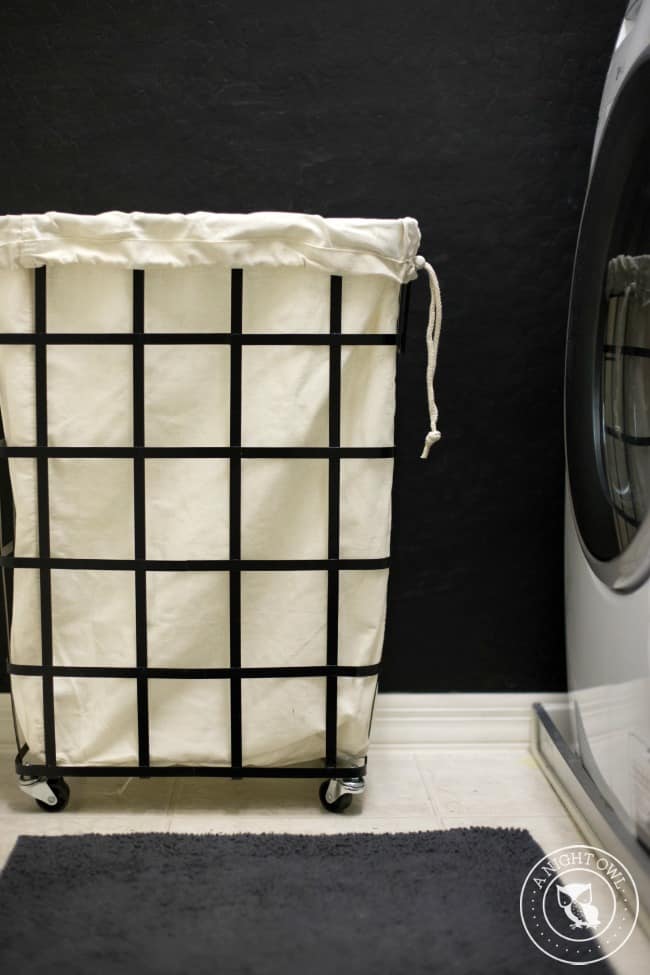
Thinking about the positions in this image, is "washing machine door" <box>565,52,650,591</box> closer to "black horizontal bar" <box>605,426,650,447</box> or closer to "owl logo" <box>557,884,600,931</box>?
"black horizontal bar" <box>605,426,650,447</box>

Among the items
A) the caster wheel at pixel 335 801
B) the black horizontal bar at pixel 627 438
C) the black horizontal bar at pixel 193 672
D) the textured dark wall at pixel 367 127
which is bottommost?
the caster wheel at pixel 335 801

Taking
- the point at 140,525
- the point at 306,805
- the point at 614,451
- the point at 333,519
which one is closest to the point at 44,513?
the point at 140,525

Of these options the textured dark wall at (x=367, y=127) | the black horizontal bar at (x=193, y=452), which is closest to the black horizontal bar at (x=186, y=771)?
the black horizontal bar at (x=193, y=452)

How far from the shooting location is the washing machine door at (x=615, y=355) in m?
1.18

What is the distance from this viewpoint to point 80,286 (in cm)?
125

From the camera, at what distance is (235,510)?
127 centimetres

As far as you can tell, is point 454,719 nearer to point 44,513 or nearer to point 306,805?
point 306,805

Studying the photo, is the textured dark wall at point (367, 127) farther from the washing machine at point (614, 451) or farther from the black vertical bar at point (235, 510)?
the black vertical bar at point (235, 510)

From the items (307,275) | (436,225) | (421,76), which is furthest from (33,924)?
(421,76)

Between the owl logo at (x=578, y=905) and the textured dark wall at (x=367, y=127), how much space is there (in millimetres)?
779

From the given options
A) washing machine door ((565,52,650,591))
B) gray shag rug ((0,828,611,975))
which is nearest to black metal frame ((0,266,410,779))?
gray shag rug ((0,828,611,975))

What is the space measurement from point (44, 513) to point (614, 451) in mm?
822

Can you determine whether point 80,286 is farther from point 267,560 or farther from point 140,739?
point 140,739

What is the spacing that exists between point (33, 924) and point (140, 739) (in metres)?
0.31
